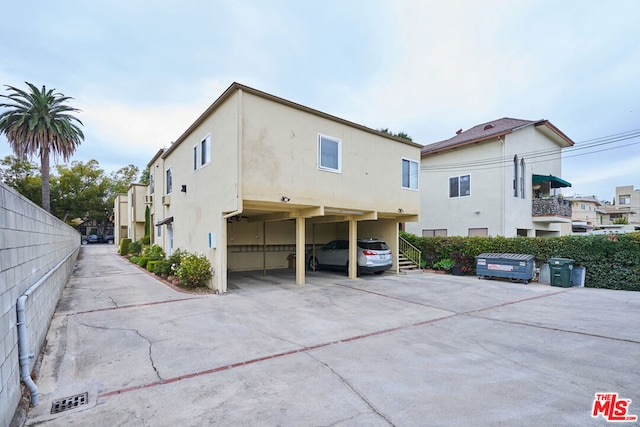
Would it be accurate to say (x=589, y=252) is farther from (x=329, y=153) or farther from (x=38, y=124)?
(x=38, y=124)

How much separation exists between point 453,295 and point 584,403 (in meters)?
6.50

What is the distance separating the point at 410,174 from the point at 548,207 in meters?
10.0

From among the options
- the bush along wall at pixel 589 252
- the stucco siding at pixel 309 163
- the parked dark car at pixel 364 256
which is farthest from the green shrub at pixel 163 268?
the bush along wall at pixel 589 252

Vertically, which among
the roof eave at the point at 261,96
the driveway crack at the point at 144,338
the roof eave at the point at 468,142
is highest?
the roof eave at the point at 468,142

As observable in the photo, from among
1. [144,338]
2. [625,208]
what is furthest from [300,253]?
[625,208]

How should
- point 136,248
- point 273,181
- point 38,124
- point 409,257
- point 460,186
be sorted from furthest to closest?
point 38,124 → point 136,248 → point 460,186 → point 409,257 → point 273,181

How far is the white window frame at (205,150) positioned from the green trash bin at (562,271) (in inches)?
517

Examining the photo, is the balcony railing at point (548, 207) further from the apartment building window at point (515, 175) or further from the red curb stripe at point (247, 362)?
the red curb stripe at point (247, 362)

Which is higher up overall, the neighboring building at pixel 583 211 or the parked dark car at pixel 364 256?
Result: the neighboring building at pixel 583 211

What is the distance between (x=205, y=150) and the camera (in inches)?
444

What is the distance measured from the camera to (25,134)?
22.2 metres

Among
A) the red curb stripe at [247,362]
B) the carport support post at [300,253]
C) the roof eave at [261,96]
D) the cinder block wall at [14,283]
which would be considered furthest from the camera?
the carport support post at [300,253]

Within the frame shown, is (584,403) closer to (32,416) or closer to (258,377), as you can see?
(258,377)

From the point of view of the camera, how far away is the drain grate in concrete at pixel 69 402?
3332 millimetres
